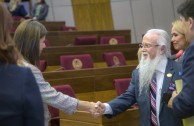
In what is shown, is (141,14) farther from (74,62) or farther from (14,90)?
(14,90)

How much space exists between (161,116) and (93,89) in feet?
7.85

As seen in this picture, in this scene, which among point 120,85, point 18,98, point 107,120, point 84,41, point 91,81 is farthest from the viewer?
point 84,41

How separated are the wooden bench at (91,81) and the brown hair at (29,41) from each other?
2273 millimetres

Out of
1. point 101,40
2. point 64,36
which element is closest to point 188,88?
point 64,36

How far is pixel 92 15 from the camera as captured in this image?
1026cm

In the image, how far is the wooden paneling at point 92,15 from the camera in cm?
1016

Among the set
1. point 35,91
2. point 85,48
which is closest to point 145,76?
point 35,91

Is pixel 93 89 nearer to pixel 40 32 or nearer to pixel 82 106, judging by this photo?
pixel 82 106

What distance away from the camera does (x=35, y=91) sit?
1117 millimetres

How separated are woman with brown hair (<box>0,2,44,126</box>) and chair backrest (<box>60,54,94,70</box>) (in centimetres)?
406

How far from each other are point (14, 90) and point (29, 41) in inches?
34.7

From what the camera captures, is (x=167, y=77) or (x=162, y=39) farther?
(x=162, y=39)

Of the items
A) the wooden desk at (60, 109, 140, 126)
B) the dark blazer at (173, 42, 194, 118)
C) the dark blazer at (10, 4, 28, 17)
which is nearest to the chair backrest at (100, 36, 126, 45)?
the dark blazer at (10, 4, 28, 17)

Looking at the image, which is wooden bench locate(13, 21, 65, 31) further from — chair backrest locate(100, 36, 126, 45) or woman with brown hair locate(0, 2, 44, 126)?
woman with brown hair locate(0, 2, 44, 126)
